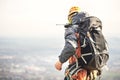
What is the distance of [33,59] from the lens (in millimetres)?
100938

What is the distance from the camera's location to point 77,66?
9.57 m

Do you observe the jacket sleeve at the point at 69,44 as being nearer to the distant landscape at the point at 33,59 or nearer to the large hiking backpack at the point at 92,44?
the large hiking backpack at the point at 92,44

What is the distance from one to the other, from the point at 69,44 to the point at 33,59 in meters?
91.8

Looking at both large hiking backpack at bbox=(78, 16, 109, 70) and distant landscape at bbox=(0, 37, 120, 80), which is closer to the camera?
large hiking backpack at bbox=(78, 16, 109, 70)

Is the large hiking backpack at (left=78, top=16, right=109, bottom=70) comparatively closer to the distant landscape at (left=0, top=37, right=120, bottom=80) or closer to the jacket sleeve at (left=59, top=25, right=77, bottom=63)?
the jacket sleeve at (left=59, top=25, right=77, bottom=63)

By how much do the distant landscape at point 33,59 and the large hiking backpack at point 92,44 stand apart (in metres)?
51.5

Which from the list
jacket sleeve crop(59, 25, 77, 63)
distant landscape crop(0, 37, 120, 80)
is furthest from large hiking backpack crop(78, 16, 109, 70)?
distant landscape crop(0, 37, 120, 80)

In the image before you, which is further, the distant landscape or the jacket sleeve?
the distant landscape

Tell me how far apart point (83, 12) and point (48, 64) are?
79.3 meters

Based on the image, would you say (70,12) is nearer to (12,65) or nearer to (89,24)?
(89,24)

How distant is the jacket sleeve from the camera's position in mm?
9375

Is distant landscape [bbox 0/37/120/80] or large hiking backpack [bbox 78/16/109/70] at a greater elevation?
large hiking backpack [bbox 78/16/109/70]

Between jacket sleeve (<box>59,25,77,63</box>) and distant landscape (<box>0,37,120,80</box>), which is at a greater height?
jacket sleeve (<box>59,25,77,63</box>)

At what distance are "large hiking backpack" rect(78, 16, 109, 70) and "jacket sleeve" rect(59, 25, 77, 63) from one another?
5.1 inches
